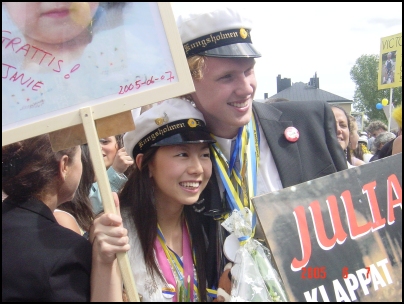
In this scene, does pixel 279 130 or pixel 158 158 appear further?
pixel 279 130

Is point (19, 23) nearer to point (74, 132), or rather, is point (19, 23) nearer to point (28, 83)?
point (28, 83)

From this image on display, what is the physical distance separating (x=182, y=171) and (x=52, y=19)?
801 millimetres

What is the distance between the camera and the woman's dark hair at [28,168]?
1513mm

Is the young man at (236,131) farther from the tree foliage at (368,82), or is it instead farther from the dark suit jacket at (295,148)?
the tree foliage at (368,82)

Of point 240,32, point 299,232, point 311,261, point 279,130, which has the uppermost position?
point 240,32

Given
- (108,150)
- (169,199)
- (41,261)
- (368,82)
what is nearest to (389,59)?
(108,150)

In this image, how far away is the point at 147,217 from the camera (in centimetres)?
183

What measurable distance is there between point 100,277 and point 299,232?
2.19ft

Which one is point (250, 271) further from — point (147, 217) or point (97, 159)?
point (97, 159)

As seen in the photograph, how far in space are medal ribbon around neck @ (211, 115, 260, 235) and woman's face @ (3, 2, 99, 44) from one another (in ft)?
2.85

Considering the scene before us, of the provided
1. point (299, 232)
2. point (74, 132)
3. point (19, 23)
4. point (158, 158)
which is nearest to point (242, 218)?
point (299, 232)

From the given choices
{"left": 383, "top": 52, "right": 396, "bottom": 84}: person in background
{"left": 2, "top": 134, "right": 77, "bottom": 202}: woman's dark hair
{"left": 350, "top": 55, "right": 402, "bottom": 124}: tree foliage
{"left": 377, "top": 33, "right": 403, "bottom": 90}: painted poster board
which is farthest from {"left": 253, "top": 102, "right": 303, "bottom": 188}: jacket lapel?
{"left": 350, "top": 55, "right": 402, "bottom": 124}: tree foliage

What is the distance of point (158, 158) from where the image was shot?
1888 millimetres

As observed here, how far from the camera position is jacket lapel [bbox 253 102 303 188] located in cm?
194
